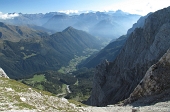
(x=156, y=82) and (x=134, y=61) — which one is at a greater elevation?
(x=134, y=61)

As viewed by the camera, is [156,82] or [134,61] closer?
[156,82]

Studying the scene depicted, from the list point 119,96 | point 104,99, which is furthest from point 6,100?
point 104,99

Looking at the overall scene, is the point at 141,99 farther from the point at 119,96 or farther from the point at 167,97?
the point at 119,96

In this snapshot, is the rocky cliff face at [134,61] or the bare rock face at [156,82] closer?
the bare rock face at [156,82]

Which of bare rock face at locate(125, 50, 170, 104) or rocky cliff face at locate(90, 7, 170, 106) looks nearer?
bare rock face at locate(125, 50, 170, 104)
